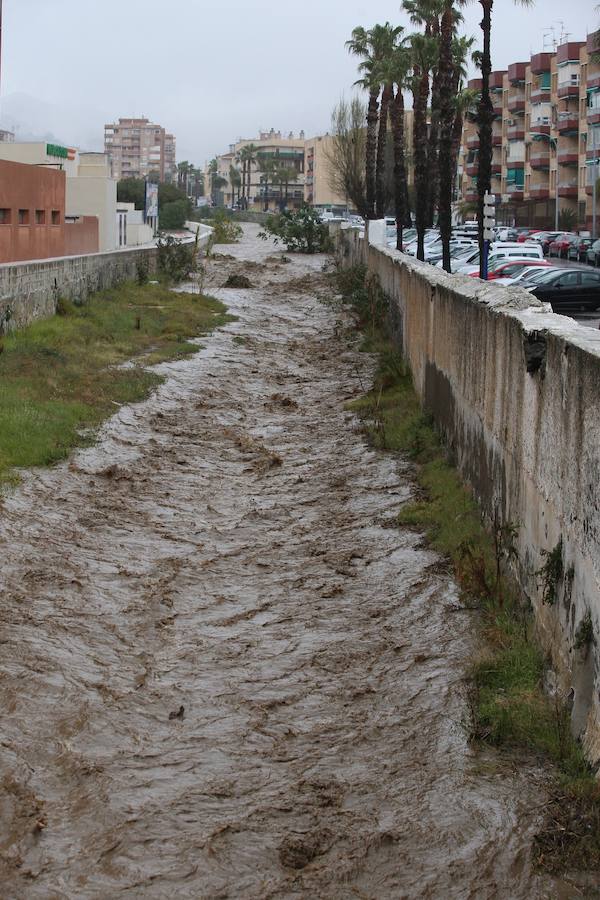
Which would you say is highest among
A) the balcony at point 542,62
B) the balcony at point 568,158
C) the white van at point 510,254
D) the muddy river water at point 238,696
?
the balcony at point 542,62

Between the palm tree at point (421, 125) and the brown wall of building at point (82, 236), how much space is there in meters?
14.4

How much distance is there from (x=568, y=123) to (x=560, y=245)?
3706cm

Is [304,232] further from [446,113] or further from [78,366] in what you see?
[78,366]

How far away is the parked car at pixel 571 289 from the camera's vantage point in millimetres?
37156

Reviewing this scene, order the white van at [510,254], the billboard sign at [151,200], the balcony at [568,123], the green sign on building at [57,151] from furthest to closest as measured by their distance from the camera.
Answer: the balcony at [568,123] → the billboard sign at [151,200] → the green sign on building at [57,151] → the white van at [510,254]

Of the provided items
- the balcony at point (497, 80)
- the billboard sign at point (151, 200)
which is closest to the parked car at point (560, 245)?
the billboard sign at point (151, 200)

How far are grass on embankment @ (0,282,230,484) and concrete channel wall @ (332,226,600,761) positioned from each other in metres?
4.88

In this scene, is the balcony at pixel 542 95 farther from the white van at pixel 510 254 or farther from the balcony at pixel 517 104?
the white van at pixel 510 254

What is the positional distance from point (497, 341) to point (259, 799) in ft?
16.7

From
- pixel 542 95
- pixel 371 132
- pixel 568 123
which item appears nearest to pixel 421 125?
pixel 371 132

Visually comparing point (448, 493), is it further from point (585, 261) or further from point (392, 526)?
point (585, 261)

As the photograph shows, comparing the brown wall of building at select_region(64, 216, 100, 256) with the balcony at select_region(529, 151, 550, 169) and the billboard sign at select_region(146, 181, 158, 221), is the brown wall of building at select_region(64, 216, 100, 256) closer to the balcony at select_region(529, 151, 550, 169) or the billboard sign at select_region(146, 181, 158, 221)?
the billboard sign at select_region(146, 181, 158, 221)

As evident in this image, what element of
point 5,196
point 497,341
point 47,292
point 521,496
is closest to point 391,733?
point 521,496

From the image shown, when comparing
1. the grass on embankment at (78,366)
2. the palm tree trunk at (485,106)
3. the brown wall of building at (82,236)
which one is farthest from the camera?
the brown wall of building at (82,236)
